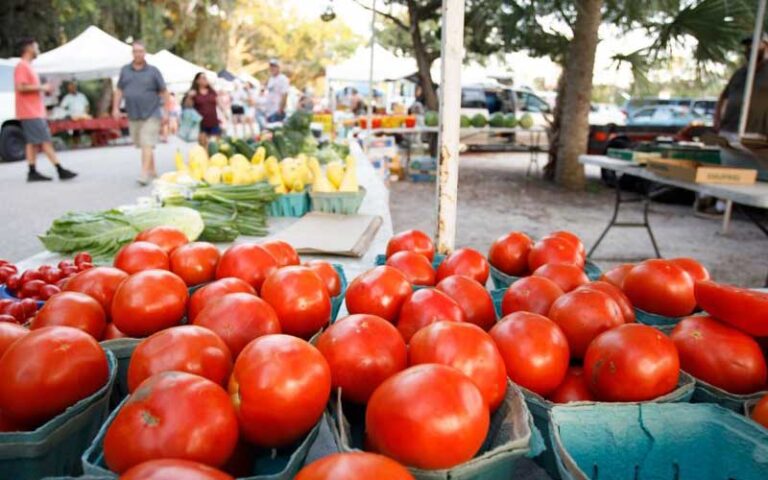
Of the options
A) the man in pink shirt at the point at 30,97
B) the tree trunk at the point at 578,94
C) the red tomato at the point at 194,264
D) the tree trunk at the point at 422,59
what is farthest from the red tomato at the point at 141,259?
the tree trunk at the point at 422,59

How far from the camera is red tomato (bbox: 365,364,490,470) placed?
91 cm

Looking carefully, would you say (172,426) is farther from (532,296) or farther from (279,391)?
(532,296)

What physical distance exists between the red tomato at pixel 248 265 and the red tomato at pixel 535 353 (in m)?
0.82

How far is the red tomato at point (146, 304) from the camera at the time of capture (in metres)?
1.40

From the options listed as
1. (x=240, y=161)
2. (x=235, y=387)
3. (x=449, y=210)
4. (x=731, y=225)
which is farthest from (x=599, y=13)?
(x=235, y=387)

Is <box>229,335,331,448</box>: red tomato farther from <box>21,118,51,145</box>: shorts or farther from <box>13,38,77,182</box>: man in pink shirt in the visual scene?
<box>21,118,51,145</box>: shorts

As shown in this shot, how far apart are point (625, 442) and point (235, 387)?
78 cm

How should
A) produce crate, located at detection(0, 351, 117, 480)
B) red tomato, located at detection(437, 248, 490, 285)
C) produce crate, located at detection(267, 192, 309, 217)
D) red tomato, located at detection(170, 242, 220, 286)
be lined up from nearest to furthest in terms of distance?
produce crate, located at detection(0, 351, 117, 480) → red tomato, located at detection(170, 242, 220, 286) → red tomato, located at detection(437, 248, 490, 285) → produce crate, located at detection(267, 192, 309, 217)

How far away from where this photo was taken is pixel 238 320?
130cm

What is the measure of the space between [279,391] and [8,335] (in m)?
0.76

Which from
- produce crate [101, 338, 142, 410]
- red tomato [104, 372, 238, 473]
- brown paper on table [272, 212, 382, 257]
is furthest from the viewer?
brown paper on table [272, 212, 382, 257]

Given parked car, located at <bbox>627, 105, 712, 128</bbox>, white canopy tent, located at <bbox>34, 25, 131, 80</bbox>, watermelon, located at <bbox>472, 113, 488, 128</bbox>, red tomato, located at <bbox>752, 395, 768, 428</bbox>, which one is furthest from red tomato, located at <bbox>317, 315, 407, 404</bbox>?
Answer: white canopy tent, located at <bbox>34, 25, 131, 80</bbox>

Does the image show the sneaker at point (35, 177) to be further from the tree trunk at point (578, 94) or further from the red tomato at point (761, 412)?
the red tomato at point (761, 412)

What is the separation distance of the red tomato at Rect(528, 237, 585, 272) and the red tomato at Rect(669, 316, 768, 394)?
0.71 m
